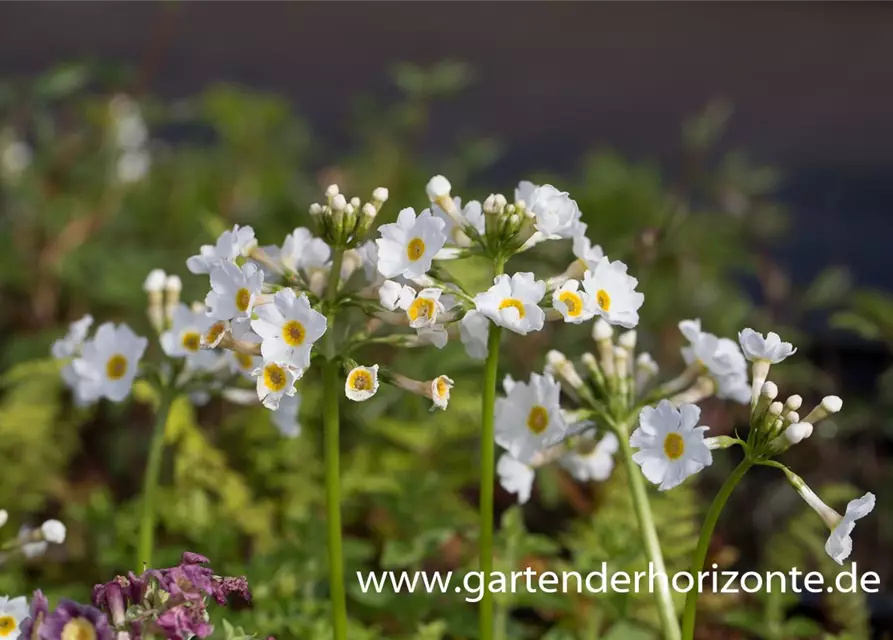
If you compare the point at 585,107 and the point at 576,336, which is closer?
the point at 576,336

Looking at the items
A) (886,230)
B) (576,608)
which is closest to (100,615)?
(576,608)

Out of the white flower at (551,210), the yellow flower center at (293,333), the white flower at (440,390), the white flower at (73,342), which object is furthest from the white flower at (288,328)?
the white flower at (73,342)

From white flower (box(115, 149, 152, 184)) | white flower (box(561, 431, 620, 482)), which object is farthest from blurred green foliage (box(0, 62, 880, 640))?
white flower (box(561, 431, 620, 482))

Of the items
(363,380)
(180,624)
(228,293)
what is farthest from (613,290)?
(180,624)

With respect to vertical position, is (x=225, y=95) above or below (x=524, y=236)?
above

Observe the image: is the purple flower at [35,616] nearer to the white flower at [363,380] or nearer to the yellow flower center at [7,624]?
the yellow flower center at [7,624]

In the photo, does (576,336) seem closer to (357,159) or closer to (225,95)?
(357,159)
